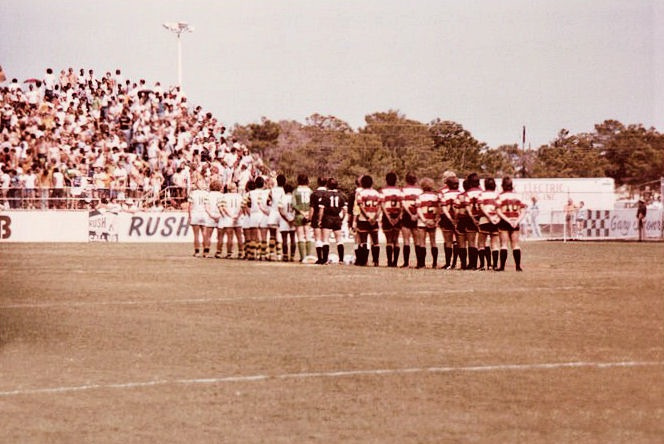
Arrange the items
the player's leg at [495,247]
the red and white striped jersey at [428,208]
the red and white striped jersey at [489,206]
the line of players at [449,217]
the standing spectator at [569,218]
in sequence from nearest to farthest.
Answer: the red and white striped jersey at [489,206] < the line of players at [449,217] < the player's leg at [495,247] < the red and white striped jersey at [428,208] < the standing spectator at [569,218]

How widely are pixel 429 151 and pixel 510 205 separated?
69763mm

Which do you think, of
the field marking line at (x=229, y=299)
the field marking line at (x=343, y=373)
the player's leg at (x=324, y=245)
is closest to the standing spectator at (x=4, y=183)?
the player's leg at (x=324, y=245)

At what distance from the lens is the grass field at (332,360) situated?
8.95 m

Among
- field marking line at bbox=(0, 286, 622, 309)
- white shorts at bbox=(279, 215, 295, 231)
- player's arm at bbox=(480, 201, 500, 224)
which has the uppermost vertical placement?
player's arm at bbox=(480, 201, 500, 224)

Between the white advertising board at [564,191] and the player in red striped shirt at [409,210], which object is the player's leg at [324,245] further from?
the white advertising board at [564,191]

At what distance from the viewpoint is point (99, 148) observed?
45219 mm

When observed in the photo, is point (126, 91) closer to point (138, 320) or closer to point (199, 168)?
point (199, 168)

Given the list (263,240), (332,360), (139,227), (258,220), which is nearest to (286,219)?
(258,220)

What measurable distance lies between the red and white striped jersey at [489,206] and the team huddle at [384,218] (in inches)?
0.7

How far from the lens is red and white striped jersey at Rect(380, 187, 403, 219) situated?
28219mm

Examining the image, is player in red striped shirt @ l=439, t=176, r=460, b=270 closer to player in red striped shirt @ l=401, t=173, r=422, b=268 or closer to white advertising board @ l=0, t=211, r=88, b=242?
player in red striped shirt @ l=401, t=173, r=422, b=268

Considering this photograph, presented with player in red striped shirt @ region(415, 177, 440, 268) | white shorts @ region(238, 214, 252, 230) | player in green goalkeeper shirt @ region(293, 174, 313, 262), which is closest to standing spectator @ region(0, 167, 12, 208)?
white shorts @ region(238, 214, 252, 230)

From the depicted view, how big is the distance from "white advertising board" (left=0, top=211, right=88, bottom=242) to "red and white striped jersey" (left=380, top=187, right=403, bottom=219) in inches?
767

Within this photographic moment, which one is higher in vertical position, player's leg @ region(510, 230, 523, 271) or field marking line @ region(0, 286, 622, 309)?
player's leg @ region(510, 230, 523, 271)
